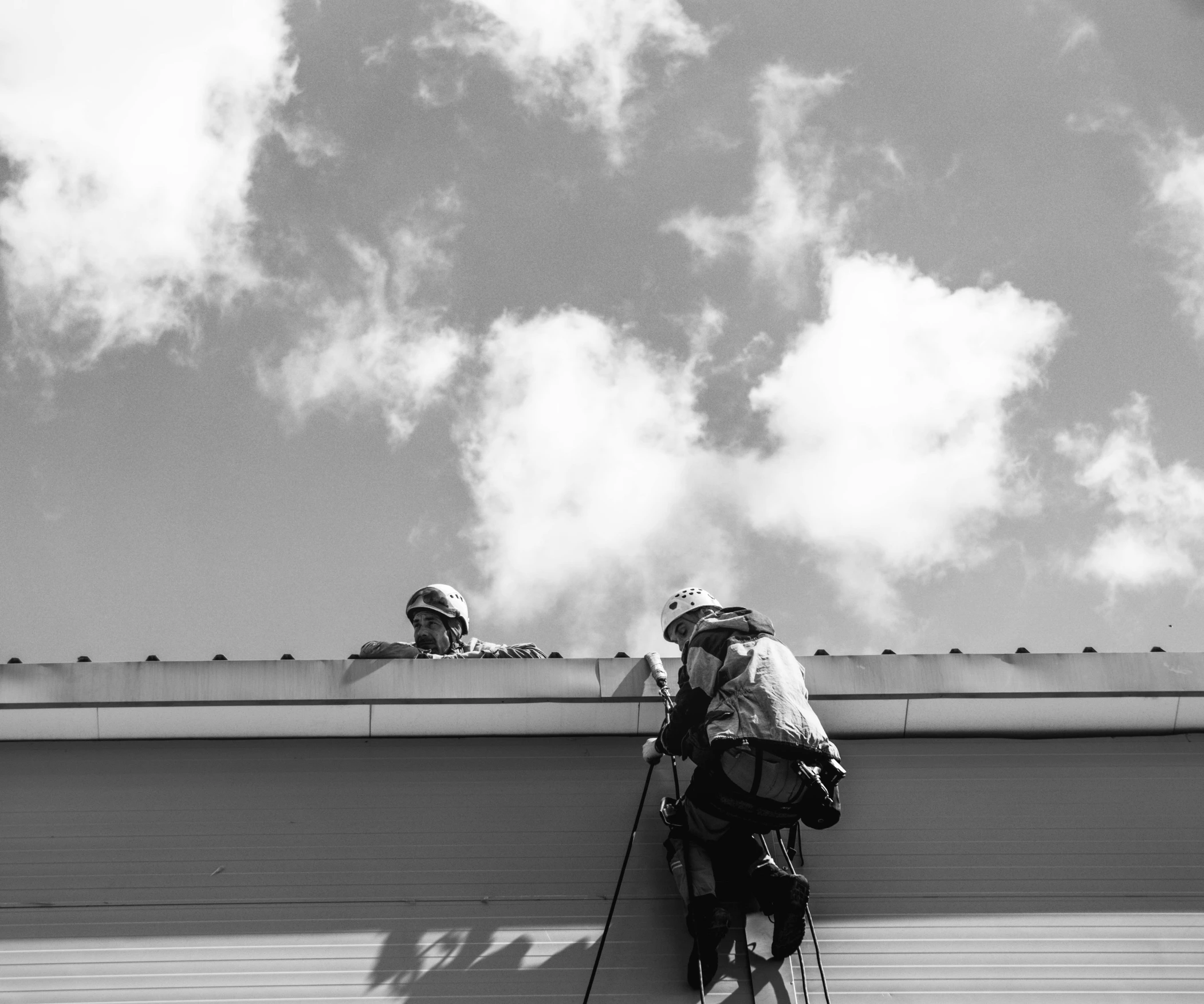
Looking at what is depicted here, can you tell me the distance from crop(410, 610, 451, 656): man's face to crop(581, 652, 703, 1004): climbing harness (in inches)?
92.2

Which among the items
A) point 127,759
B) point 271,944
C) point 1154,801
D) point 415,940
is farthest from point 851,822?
point 127,759

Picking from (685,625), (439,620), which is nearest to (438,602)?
(439,620)

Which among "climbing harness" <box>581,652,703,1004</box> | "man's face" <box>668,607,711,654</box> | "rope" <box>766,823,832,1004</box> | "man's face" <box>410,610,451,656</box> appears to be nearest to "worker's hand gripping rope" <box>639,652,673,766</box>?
"climbing harness" <box>581,652,703,1004</box>

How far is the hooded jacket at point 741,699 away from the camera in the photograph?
521cm

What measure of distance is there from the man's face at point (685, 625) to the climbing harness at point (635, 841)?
0.50 metres

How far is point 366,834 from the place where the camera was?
6184mm

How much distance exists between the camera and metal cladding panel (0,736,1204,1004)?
17.6 ft

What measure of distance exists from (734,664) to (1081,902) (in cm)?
201

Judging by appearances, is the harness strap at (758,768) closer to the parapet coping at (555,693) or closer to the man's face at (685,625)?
the parapet coping at (555,693)

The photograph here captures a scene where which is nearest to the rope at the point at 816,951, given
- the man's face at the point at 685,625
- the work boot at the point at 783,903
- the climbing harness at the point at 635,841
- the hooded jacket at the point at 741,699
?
the work boot at the point at 783,903

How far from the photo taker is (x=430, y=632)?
28.6 feet

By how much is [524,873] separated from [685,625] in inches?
75.4

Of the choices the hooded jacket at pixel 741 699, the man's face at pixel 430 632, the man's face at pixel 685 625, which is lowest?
the hooded jacket at pixel 741 699

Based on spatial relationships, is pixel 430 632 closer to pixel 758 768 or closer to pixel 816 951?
pixel 758 768
